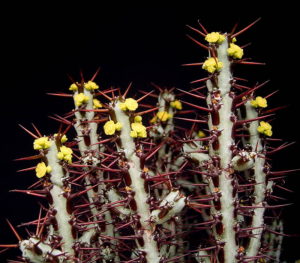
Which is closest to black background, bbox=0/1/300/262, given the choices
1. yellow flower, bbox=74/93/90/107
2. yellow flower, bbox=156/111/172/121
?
yellow flower, bbox=156/111/172/121

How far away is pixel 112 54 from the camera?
2943 mm

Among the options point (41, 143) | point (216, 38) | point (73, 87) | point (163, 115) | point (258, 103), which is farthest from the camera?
point (163, 115)

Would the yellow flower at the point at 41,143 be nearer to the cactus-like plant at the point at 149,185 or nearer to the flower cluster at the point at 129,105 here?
the cactus-like plant at the point at 149,185

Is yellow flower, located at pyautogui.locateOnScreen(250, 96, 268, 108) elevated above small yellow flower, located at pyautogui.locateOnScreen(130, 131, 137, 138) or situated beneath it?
elevated above

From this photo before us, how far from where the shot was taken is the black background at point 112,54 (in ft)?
8.81

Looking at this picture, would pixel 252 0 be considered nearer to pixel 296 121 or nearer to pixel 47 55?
pixel 296 121

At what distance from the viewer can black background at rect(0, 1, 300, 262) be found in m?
2.69

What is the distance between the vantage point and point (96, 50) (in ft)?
9.57

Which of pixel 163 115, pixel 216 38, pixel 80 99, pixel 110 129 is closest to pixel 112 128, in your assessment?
pixel 110 129

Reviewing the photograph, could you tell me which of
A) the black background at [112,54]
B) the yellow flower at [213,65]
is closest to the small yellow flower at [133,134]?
the yellow flower at [213,65]

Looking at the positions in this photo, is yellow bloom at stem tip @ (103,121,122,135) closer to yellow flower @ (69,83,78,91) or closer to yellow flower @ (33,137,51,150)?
yellow flower @ (33,137,51,150)

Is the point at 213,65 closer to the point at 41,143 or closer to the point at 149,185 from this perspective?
the point at 149,185

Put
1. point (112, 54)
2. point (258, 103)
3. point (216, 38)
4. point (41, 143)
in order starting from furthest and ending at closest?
1. point (112, 54)
2. point (258, 103)
3. point (216, 38)
4. point (41, 143)

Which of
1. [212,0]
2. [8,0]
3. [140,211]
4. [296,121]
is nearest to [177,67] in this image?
[212,0]
